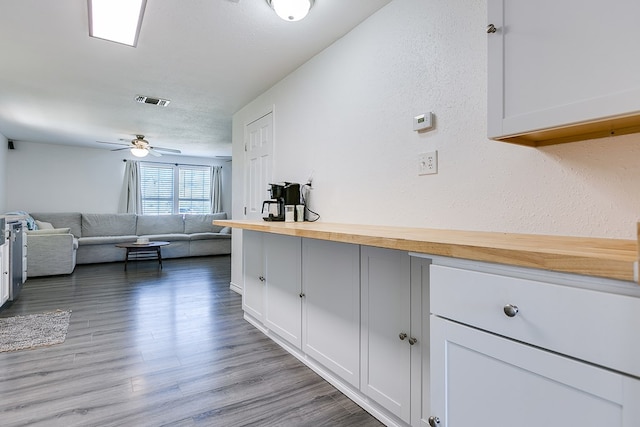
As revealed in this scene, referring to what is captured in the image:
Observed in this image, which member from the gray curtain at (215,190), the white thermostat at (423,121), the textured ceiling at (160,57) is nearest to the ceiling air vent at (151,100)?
the textured ceiling at (160,57)

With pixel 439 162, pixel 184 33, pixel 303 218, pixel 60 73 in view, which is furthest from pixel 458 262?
pixel 60 73

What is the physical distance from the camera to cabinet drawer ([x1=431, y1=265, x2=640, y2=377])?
0.64 metres

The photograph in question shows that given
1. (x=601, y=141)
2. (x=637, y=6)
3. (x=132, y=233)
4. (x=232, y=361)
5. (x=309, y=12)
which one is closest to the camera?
(x=637, y=6)

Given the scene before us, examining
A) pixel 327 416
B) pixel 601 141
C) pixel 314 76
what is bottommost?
pixel 327 416

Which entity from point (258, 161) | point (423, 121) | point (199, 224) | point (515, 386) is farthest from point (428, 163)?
point (199, 224)

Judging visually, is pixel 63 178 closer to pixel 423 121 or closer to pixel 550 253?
pixel 423 121

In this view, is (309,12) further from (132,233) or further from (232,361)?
(132,233)

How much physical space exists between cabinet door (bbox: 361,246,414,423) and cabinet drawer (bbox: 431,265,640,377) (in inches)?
21.8

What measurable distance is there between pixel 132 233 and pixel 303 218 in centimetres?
570

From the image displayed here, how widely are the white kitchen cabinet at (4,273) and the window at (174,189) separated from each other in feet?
14.4

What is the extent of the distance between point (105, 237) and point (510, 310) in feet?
23.8

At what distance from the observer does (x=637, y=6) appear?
2.71ft

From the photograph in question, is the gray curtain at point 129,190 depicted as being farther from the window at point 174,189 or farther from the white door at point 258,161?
the white door at point 258,161

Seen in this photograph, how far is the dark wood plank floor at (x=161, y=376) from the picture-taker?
1.65 meters
